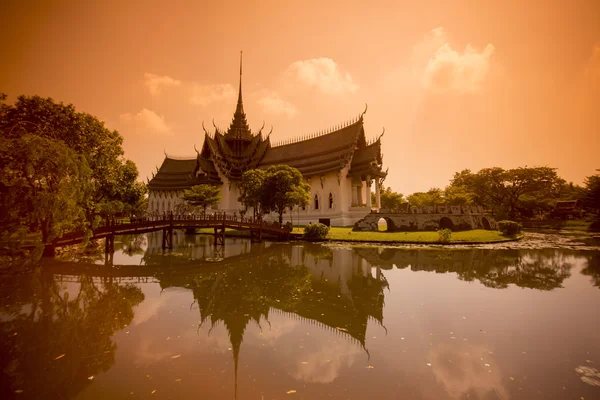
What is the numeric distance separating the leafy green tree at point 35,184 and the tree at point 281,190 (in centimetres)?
1638

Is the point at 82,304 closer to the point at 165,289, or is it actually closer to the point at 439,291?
the point at 165,289

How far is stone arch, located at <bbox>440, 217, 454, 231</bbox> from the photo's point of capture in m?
28.3

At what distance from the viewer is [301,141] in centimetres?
4294

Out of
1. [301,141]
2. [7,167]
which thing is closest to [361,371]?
[7,167]

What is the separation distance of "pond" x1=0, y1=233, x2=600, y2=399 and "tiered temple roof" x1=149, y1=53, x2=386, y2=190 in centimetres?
2241

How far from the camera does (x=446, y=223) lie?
2856cm

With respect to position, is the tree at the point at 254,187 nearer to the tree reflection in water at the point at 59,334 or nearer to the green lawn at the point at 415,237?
the green lawn at the point at 415,237

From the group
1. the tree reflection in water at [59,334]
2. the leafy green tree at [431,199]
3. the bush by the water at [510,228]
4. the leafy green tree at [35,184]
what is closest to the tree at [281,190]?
the leafy green tree at [35,184]

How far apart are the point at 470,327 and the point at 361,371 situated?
348 cm

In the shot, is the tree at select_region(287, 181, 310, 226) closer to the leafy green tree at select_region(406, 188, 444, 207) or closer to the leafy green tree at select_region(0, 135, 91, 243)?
the leafy green tree at select_region(0, 135, 91, 243)

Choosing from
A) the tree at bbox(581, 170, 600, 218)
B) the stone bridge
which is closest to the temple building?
the stone bridge

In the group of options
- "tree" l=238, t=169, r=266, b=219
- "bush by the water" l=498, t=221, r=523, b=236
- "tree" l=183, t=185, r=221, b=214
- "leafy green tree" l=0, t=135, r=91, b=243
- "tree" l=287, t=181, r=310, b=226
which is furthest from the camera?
"tree" l=183, t=185, r=221, b=214

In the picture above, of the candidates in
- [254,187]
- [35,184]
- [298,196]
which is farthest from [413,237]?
[35,184]

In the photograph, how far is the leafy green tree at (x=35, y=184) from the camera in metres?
9.63
